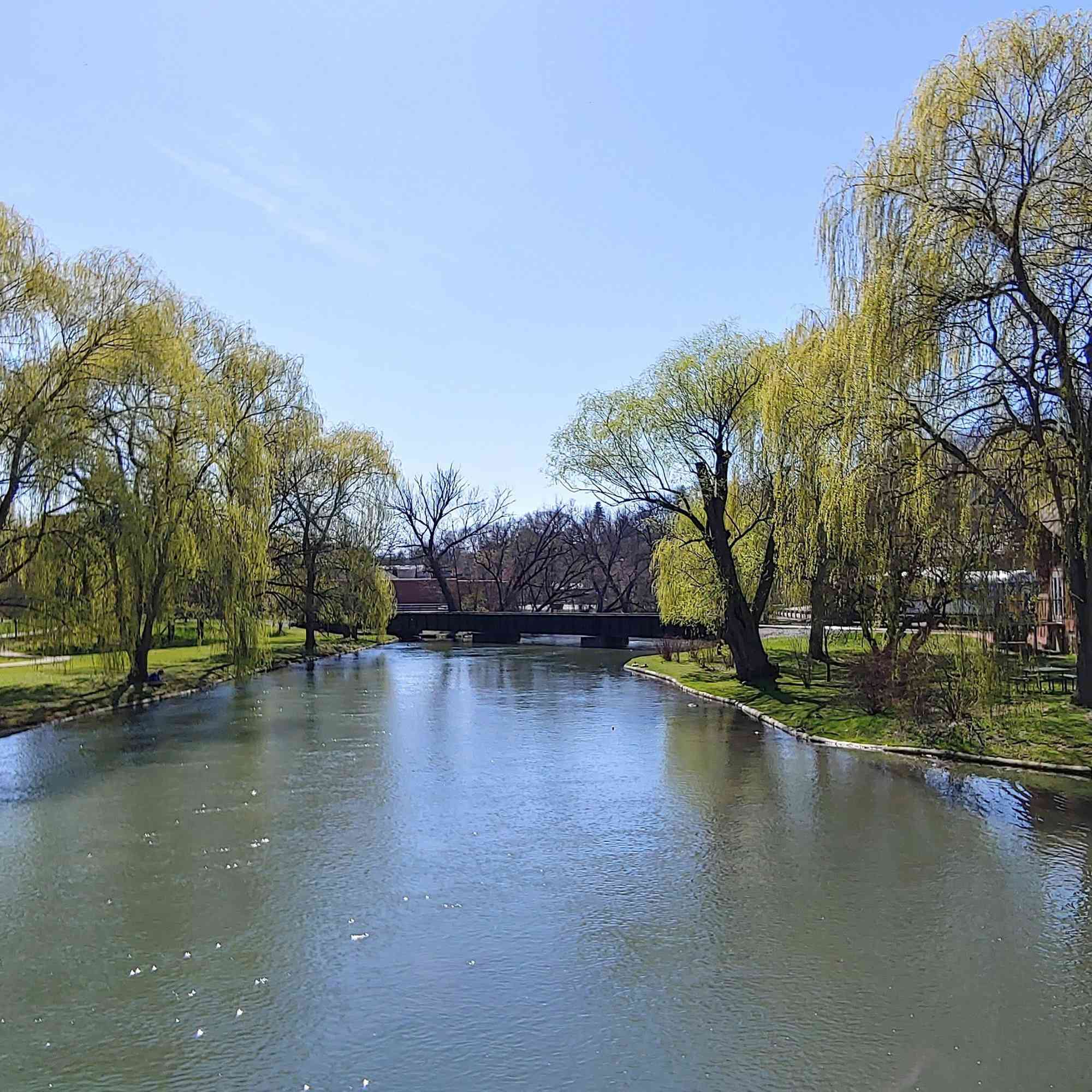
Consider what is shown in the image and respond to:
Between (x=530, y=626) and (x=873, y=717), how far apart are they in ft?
107

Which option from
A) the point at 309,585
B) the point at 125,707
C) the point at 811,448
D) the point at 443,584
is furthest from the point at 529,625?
the point at 811,448

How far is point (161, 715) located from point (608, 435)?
11706 mm

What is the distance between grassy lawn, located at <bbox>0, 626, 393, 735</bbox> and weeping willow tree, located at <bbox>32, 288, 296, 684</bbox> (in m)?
0.78

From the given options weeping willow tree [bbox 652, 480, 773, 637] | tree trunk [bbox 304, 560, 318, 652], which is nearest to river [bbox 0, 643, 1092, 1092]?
weeping willow tree [bbox 652, 480, 773, 637]

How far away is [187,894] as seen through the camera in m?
8.34

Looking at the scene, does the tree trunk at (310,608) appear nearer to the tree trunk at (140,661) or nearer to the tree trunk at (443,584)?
the tree trunk at (140,661)

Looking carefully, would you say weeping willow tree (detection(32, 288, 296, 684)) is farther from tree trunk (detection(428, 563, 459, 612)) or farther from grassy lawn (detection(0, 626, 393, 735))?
tree trunk (detection(428, 563, 459, 612))

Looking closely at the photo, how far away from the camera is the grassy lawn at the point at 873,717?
13273 millimetres

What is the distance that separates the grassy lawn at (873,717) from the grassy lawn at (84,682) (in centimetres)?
1148

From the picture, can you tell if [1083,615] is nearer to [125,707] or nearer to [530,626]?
[125,707]

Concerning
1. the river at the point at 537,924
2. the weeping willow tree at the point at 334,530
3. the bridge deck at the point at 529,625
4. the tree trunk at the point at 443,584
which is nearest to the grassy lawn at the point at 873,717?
the river at the point at 537,924

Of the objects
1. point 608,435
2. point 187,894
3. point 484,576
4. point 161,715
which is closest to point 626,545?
point 484,576

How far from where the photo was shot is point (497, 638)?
164ft

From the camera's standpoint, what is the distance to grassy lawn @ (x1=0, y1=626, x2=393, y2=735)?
17828 mm
